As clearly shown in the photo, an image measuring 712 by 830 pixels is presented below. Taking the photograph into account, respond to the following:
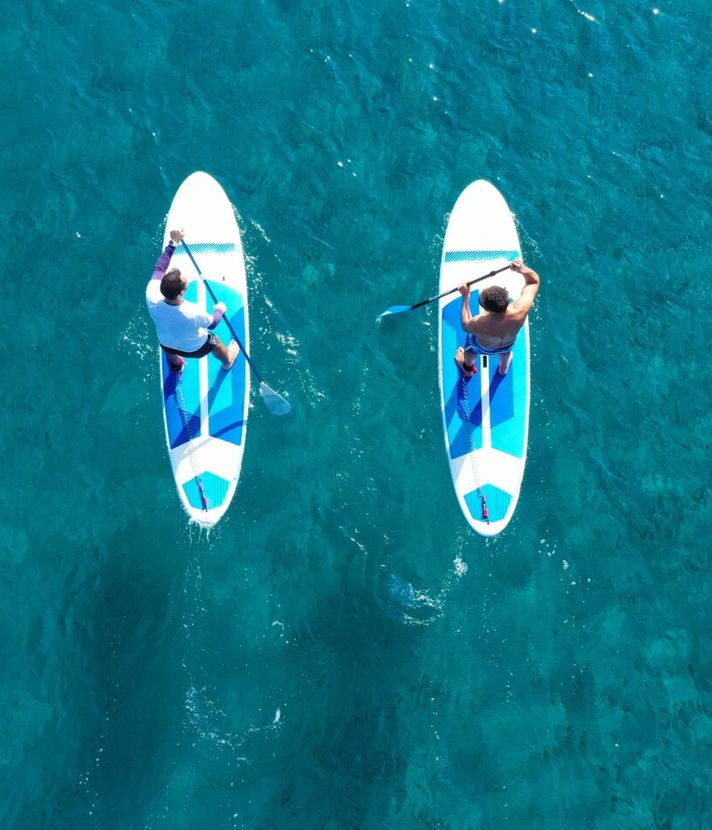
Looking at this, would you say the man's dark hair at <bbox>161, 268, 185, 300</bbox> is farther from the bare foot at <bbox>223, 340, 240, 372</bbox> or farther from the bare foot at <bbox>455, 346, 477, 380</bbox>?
the bare foot at <bbox>455, 346, 477, 380</bbox>

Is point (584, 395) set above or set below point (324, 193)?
below

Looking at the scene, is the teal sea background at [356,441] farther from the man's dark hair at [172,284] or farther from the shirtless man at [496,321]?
the man's dark hair at [172,284]

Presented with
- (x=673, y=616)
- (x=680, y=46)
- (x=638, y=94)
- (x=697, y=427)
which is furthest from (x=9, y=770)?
(x=680, y=46)

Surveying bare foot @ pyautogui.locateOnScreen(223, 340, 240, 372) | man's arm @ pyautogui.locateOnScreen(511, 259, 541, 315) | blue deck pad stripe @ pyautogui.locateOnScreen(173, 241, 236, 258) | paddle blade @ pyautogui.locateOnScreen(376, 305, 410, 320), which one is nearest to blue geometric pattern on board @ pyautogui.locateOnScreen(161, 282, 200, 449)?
bare foot @ pyautogui.locateOnScreen(223, 340, 240, 372)

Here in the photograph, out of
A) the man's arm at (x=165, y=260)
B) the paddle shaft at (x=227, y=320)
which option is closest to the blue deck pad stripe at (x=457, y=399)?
the paddle shaft at (x=227, y=320)

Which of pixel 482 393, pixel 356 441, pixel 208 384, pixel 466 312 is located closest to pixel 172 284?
pixel 208 384

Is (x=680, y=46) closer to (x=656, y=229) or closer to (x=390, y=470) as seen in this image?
(x=656, y=229)
